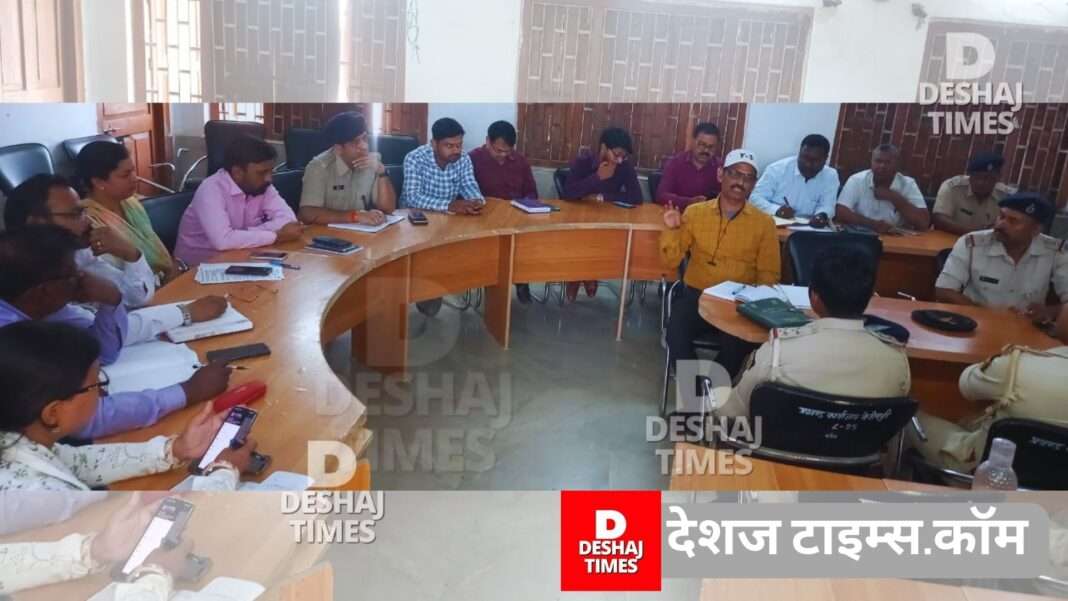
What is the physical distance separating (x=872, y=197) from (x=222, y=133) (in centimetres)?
358

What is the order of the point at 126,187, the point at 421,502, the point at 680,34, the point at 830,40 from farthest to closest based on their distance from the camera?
the point at 680,34 → the point at 830,40 → the point at 126,187 → the point at 421,502

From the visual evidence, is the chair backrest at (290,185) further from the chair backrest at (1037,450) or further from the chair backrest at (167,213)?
the chair backrest at (1037,450)

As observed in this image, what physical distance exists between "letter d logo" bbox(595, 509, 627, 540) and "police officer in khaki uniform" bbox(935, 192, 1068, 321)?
6.67 ft

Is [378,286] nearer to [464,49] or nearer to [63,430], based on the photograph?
[464,49]

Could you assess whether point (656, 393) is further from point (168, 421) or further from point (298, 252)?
point (168, 421)

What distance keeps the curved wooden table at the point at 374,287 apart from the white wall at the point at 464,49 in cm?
68

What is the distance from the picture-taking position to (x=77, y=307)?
2.41 metres

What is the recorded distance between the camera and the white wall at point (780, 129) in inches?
199

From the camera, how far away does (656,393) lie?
3.93 metres

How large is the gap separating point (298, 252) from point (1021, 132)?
4.26m

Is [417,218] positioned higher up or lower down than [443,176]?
lower down

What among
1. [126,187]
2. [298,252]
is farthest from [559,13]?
[126,187]

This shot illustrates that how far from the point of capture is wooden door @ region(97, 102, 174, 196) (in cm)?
371

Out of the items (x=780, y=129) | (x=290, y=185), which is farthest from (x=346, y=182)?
(x=780, y=129)
